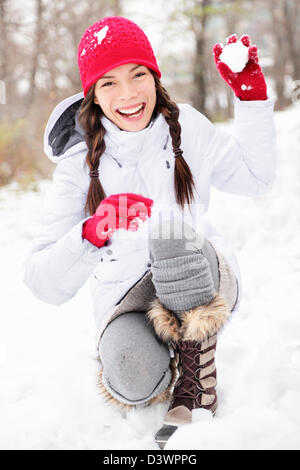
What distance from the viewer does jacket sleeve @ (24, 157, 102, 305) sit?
4.42 ft

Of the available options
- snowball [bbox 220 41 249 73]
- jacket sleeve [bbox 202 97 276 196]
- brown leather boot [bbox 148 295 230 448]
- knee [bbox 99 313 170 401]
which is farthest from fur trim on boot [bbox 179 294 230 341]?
snowball [bbox 220 41 249 73]

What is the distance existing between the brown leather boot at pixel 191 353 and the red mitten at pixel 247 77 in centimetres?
76

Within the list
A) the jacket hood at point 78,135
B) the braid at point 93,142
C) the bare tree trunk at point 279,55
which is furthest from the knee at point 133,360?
the bare tree trunk at point 279,55

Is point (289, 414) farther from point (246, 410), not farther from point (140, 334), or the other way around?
point (140, 334)

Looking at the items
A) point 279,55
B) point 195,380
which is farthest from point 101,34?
point 279,55

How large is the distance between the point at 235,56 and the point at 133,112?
0.40 metres

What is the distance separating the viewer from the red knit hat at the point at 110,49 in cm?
145

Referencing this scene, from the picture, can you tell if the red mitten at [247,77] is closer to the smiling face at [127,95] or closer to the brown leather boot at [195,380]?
the smiling face at [127,95]

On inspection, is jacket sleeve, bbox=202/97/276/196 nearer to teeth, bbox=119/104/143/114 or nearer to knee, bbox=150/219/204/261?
teeth, bbox=119/104/143/114

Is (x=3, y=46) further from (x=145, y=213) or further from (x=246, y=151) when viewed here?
(x=145, y=213)

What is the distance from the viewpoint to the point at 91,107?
5.11 feet

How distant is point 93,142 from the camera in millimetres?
1541

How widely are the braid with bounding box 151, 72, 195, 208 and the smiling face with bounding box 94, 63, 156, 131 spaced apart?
52 mm

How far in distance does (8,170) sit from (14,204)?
5.80 feet
